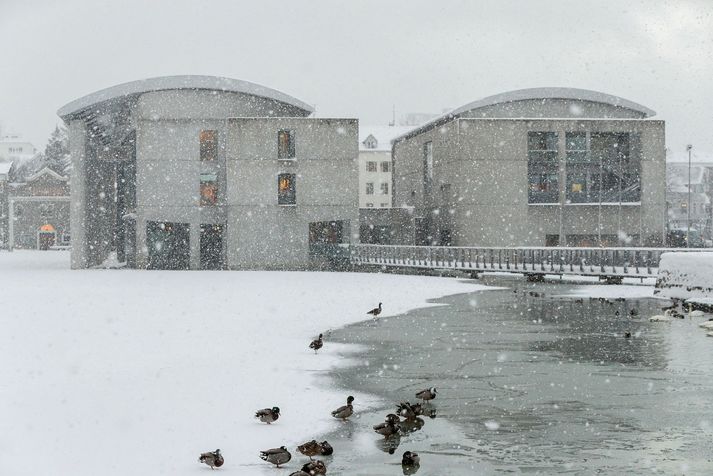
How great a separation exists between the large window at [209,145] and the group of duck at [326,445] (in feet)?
154

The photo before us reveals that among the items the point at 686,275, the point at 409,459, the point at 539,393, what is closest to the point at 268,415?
the point at 409,459

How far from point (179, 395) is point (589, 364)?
7518mm

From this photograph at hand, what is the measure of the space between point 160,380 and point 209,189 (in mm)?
44943

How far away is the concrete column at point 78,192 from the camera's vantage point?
56.1 meters

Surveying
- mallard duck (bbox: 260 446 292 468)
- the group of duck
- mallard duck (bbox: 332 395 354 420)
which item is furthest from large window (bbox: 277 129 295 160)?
mallard duck (bbox: 260 446 292 468)

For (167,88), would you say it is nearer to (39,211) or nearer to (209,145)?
(209,145)

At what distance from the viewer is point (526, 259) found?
46.5 meters

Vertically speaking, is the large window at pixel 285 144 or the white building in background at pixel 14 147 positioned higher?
the white building in background at pixel 14 147

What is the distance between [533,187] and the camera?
59156mm

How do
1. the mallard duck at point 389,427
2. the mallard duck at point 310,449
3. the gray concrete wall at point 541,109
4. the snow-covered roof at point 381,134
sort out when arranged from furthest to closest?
the snow-covered roof at point 381,134 < the gray concrete wall at point 541,109 < the mallard duck at point 389,427 < the mallard duck at point 310,449

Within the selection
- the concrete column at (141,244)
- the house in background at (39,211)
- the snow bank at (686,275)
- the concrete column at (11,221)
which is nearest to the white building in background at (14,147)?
the house in background at (39,211)

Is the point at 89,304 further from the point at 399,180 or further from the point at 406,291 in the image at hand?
the point at 399,180

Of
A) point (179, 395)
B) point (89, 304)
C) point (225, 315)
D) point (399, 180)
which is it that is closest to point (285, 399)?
point (179, 395)

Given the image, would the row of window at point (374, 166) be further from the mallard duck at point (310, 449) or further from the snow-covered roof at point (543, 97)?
the mallard duck at point (310, 449)
